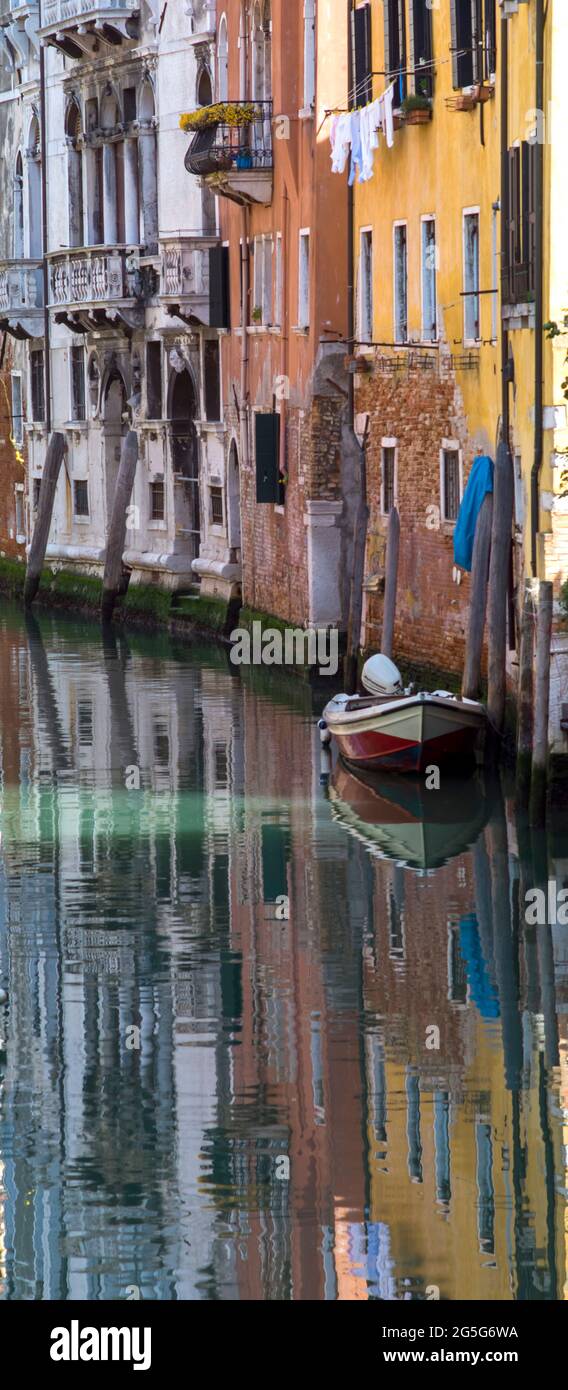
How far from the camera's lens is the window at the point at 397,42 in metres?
22.8

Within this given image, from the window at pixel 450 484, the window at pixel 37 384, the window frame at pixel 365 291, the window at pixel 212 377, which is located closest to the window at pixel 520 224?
the window at pixel 450 484

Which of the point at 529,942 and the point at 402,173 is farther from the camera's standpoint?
the point at 402,173

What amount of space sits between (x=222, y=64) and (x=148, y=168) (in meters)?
3.67

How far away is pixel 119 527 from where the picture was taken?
33.8 m

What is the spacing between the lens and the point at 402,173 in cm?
2341

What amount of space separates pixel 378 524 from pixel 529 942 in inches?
422

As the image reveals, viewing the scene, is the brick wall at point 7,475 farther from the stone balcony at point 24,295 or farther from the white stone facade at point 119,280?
the stone balcony at point 24,295

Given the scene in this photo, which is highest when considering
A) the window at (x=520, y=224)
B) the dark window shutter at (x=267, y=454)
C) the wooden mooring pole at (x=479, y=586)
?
the window at (x=520, y=224)

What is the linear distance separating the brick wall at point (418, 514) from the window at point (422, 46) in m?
2.35

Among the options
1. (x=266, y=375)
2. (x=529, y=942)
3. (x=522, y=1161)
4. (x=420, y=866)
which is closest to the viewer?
(x=522, y=1161)

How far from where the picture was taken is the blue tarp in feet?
65.7

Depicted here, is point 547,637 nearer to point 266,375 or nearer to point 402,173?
point 402,173

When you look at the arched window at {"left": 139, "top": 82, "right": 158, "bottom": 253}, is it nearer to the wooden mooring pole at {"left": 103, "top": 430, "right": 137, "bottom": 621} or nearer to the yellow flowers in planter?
the wooden mooring pole at {"left": 103, "top": 430, "right": 137, "bottom": 621}

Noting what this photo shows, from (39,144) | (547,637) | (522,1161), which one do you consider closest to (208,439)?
(39,144)
